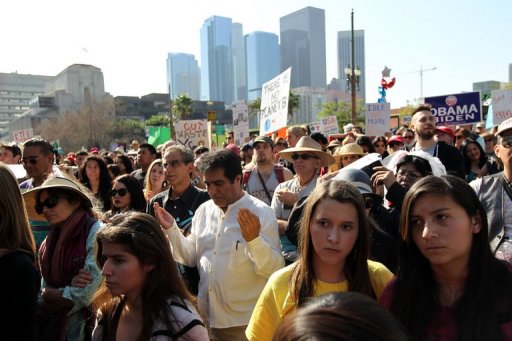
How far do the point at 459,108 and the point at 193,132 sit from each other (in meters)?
6.50

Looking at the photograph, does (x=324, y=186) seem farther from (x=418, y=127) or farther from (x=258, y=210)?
(x=418, y=127)

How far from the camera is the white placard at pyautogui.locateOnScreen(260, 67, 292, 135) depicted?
9750mm

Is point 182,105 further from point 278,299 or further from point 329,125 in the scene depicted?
point 278,299

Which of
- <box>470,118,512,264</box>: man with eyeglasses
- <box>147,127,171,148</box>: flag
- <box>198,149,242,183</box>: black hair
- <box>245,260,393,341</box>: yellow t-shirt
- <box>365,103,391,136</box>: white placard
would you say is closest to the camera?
<box>245,260,393,341</box>: yellow t-shirt

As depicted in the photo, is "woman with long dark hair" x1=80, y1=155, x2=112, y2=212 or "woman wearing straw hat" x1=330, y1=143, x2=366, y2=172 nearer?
"woman wearing straw hat" x1=330, y1=143, x2=366, y2=172

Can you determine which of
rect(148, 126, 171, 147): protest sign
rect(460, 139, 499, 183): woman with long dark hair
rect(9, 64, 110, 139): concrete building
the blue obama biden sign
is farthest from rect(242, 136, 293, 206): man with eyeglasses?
rect(9, 64, 110, 139): concrete building

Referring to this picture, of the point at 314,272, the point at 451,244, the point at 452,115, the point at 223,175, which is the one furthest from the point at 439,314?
the point at 452,115

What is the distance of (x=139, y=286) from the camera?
7.62 ft

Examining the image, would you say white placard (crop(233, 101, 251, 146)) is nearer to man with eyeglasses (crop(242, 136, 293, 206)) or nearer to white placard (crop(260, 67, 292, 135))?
white placard (crop(260, 67, 292, 135))

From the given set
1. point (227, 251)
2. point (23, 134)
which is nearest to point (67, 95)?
point (23, 134)

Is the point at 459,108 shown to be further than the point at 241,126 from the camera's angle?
No

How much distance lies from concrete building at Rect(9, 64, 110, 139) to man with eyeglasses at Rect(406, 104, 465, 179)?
81793mm

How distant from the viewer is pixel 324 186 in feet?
7.54

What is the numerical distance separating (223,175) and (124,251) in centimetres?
112
